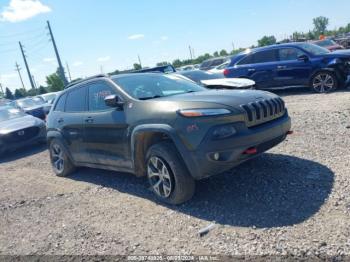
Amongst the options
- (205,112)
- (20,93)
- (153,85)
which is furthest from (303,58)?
(20,93)

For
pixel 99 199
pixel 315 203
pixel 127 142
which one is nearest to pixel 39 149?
pixel 99 199

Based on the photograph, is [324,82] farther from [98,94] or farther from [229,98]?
[98,94]

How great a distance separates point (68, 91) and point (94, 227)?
2992 mm

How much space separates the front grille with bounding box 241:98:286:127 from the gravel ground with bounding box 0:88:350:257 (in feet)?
2.70

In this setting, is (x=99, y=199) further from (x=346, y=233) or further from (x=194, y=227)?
(x=346, y=233)

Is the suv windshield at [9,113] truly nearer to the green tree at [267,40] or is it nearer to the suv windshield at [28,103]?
the suv windshield at [28,103]

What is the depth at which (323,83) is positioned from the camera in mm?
10656

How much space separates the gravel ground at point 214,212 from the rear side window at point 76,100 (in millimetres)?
1270

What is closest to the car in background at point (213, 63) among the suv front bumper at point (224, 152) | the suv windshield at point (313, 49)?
the suv windshield at point (313, 49)

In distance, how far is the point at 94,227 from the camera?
4.24 m

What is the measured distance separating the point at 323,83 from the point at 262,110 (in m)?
7.40

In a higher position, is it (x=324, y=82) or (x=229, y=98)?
(x=229, y=98)

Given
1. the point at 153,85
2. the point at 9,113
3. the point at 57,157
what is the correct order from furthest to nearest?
the point at 9,113 < the point at 57,157 < the point at 153,85

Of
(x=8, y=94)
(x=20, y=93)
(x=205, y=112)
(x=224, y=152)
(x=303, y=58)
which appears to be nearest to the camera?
→ (x=224, y=152)
